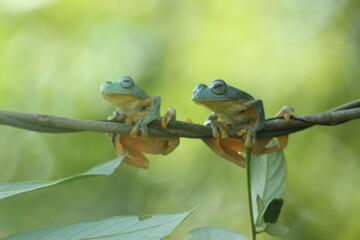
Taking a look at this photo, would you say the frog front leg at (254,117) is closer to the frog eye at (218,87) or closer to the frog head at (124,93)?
the frog eye at (218,87)

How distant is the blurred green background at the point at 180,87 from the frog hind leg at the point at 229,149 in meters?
2.71

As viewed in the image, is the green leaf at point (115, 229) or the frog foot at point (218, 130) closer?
the green leaf at point (115, 229)

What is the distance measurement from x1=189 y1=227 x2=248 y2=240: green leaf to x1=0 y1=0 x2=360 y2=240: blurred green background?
2958 mm

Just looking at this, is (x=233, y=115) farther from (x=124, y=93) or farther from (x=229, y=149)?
(x=124, y=93)

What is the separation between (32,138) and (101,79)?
1.20 m

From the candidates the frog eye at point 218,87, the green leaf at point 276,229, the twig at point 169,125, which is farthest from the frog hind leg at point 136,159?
the green leaf at point 276,229

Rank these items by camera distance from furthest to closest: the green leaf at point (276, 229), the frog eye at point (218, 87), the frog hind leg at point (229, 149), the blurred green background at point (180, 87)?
the blurred green background at point (180, 87) < the frog eye at point (218, 87) < the frog hind leg at point (229, 149) < the green leaf at point (276, 229)

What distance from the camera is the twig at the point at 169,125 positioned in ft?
4.75

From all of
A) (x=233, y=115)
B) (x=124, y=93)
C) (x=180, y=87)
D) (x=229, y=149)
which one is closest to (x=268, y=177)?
(x=229, y=149)

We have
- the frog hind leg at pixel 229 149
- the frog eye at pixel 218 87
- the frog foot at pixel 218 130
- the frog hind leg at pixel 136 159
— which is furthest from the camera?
the frog hind leg at pixel 136 159

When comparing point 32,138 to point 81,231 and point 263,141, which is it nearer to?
point 263,141

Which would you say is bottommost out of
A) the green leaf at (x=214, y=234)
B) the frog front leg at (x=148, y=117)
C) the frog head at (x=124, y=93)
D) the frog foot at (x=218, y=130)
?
the green leaf at (x=214, y=234)

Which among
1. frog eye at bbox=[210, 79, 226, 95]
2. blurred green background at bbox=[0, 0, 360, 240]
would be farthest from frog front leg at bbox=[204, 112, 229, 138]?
blurred green background at bbox=[0, 0, 360, 240]

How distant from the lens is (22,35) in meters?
6.30
